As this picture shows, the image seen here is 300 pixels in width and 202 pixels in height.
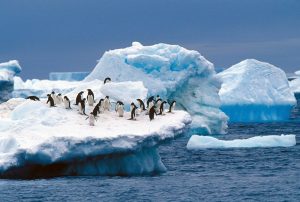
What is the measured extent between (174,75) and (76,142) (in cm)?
2520

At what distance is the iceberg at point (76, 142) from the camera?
837 inches

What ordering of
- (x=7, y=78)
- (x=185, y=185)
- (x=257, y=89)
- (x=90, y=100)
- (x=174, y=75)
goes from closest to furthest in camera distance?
(x=185, y=185) → (x=90, y=100) → (x=174, y=75) → (x=7, y=78) → (x=257, y=89)

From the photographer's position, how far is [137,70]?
44.7 metres

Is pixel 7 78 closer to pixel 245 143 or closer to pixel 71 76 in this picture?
pixel 245 143

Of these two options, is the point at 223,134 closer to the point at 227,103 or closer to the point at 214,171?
the point at 227,103

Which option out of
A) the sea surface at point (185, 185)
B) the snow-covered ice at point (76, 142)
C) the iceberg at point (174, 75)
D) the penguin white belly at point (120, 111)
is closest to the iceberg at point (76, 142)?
the snow-covered ice at point (76, 142)

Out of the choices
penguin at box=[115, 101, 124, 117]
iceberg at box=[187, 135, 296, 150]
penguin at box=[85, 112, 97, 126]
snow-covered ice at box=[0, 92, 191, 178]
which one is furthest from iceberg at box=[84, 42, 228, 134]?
penguin at box=[85, 112, 97, 126]

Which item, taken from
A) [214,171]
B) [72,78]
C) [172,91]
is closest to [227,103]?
[172,91]

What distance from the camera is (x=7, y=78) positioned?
53.6m

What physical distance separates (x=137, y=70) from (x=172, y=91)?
9.55 feet

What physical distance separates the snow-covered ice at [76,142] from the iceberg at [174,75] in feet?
59.4

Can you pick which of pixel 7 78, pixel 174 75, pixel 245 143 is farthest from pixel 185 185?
pixel 7 78

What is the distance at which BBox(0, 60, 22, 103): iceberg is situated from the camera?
A: 175ft

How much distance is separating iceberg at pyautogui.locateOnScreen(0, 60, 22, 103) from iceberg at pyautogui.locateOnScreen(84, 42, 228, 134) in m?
10.7
